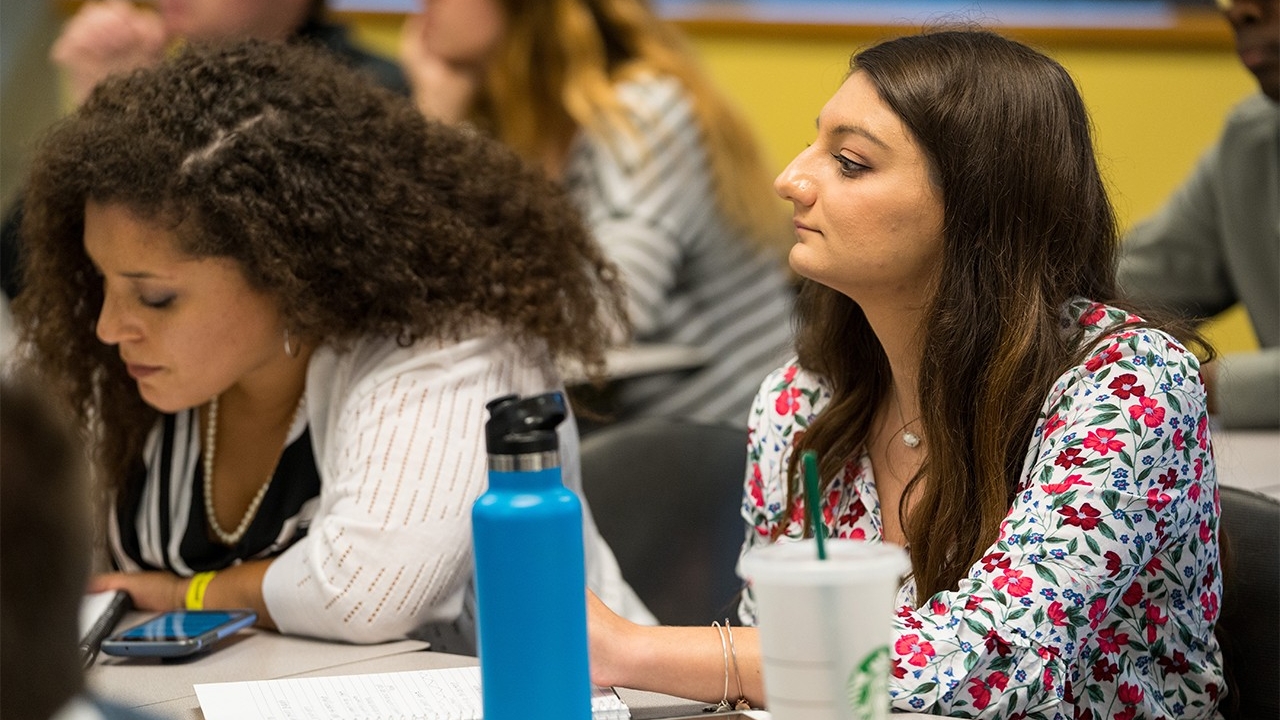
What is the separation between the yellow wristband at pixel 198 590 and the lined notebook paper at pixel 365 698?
0.37 meters

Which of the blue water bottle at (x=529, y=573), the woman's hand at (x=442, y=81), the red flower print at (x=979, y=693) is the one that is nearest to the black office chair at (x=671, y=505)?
the red flower print at (x=979, y=693)

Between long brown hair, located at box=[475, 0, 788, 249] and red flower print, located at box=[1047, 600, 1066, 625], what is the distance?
6.04 feet

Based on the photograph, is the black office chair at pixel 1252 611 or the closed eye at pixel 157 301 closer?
the black office chair at pixel 1252 611

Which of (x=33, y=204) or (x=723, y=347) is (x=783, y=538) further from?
(x=723, y=347)

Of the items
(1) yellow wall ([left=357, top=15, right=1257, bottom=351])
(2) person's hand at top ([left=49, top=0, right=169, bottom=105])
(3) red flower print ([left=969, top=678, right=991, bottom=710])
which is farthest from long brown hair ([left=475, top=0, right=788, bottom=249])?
(3) red flower print ([left=969, top=678, right=991, bottom=710])

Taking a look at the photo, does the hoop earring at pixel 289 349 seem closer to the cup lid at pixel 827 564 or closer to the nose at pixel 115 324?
the nose at pixel 115 324

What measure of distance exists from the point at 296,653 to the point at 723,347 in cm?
160

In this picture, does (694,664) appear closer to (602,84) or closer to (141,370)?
(141,370)

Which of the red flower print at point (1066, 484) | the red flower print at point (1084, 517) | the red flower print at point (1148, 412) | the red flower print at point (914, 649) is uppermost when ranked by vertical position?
the red flower print at point (1148, 412)

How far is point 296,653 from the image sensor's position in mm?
1345

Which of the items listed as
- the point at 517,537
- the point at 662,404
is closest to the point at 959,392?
the point at 517,537

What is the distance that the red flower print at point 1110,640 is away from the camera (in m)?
1.18

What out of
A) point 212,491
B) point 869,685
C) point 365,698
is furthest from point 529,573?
point 212,491

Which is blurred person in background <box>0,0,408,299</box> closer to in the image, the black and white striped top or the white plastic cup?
the black and white striped top
